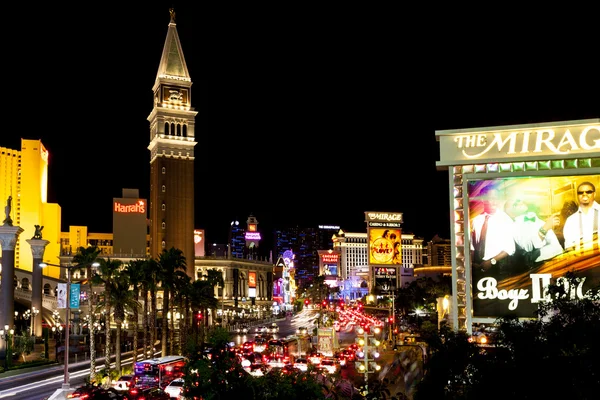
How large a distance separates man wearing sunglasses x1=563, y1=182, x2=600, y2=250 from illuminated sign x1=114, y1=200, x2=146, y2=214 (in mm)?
89457

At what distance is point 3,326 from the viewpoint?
5919 centimetres

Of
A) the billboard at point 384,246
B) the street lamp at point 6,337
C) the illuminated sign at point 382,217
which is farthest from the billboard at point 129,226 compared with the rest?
the street lamp at point 6,337

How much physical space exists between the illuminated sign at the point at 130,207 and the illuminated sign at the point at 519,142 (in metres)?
81.3

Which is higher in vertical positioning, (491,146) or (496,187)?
(491,146)

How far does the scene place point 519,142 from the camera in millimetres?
47562

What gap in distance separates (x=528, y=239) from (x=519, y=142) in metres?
7.26

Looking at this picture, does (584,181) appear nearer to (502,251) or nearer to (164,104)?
(502,251)

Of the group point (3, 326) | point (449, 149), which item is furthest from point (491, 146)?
point (3, 326)

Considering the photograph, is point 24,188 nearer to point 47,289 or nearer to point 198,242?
point 47,289

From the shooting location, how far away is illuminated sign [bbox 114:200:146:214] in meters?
121

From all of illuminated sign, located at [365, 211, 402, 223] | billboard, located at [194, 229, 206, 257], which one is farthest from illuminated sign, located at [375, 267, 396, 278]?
billboard, located at [194, 229, 206, 257]

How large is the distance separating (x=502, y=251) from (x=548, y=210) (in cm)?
398

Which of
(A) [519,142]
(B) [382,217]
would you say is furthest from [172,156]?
(A) [519,142]

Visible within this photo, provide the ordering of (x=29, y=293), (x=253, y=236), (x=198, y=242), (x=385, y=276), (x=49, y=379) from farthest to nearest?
(x=253, y=236) → (x=198, y=242) → (x=385, y=276) → (x=29, y=293) → (x=49, y=379)
